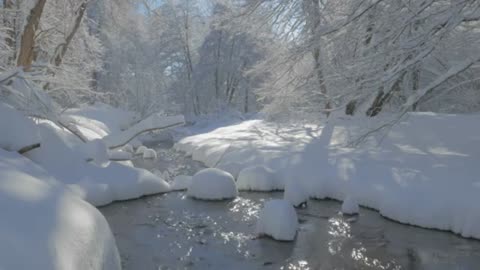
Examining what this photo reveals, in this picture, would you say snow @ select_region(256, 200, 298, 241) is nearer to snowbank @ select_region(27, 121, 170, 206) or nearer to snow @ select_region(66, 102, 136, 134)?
snowbank @ select_region(27, 121, 170, 206)

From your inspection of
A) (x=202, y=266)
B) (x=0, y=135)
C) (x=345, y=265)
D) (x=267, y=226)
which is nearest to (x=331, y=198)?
(x=267, y=226)

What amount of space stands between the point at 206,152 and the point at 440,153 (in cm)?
850

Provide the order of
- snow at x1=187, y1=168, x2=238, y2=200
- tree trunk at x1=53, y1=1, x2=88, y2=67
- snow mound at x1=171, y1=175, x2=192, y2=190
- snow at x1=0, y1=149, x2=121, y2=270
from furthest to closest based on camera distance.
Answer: tree trunk at x1=53, y1=1, x2=88, y2=67
snow mound at x1=171, y1=175, x2=192, y2=190
snow at x1=187, y1=168, x2=238, y2=200
snow at x1=0, y1=149, x2=121, y2=270

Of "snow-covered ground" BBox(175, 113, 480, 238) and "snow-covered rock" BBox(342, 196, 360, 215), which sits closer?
"snow-covered ground" BBox(175, 113, 480, 238)

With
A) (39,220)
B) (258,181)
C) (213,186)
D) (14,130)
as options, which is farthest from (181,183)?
(39,220)

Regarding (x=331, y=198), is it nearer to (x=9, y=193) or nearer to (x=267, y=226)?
(x=267, y=226)

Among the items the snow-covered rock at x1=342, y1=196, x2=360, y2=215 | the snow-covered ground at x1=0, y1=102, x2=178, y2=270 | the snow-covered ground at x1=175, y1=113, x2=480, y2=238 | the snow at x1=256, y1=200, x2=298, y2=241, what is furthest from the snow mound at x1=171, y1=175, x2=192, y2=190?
the snow-covered rock at x1=342, y1=196, x2=360, y2=215

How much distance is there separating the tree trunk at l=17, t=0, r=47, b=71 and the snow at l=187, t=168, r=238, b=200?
18.3 ft

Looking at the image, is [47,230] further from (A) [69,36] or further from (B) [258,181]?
(A) [69,36]

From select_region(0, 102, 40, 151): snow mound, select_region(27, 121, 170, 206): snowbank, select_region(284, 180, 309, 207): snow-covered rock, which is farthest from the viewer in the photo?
select_region(27, 121, 170, 206): snowbank

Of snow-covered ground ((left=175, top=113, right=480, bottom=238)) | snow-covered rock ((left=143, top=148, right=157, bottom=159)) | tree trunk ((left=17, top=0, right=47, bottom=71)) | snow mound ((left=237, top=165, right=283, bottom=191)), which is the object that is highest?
tree trunk ((left=17, top=0, right=47, bottom=71))

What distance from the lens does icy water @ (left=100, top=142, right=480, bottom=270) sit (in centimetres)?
617

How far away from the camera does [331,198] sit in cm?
982

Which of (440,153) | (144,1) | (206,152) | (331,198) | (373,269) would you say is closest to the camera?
(373,269)
